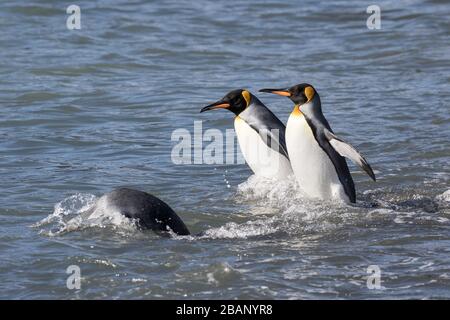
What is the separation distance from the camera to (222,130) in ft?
35.1

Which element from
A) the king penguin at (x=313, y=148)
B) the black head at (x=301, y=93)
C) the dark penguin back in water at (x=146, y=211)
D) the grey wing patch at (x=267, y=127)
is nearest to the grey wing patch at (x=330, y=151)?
the king penguin at (x=313, y=148)

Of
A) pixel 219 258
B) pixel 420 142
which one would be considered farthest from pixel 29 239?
pixel 420 142

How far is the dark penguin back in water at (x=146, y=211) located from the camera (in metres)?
6.80

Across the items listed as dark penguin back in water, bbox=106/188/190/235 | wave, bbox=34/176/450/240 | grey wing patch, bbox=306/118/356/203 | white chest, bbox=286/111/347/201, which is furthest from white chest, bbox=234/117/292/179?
dark penguin back in water, bbox=106/188/190/235

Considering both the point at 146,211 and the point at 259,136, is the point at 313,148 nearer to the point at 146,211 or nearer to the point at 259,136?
the point at 259,136

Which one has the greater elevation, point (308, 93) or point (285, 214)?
point (308, 93)

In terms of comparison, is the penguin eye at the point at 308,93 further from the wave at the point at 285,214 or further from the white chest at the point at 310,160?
the wave at the point at 285,214

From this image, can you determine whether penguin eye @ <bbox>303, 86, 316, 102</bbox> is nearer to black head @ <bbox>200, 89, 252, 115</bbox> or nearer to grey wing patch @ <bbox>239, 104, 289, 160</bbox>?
grey wing patch @ <bbox>239, 104, 289, 160</bbox>

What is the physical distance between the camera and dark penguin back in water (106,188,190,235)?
680 cm

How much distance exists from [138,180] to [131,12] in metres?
8.73

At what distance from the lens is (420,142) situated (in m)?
9.89

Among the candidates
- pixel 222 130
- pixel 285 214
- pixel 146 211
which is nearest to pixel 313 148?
pixel 285 214

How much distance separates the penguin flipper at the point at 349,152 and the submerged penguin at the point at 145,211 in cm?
148

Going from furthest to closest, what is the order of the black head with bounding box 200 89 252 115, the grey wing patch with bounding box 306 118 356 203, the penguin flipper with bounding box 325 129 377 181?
the black head with bounding box 200 89 252 115
the grey wing patch with bounding box 306 118 356 203
the penguin flipper with bounding box 325 129 377 181
